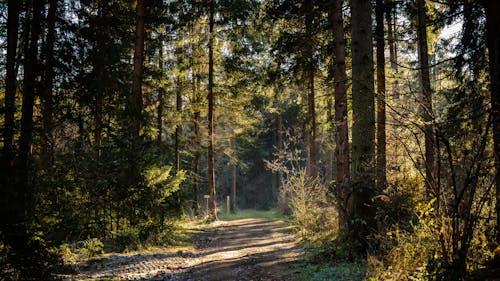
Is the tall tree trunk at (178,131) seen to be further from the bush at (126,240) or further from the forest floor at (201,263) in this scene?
the bush at (126,240)

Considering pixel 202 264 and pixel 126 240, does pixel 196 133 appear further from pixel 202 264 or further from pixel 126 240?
pixel 202 264

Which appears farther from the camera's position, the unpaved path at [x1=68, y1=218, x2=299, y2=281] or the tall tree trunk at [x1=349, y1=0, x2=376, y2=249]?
the tall tree trunk at [x1=349, y1=0, x2=376, y2=249]

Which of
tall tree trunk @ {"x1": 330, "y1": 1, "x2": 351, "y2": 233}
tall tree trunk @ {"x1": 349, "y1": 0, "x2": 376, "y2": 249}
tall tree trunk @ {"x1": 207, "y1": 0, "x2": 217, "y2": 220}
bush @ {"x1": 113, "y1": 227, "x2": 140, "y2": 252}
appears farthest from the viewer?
tall tree trunk @ {"x1": 207, "y1": 0, "x2": 217, "y2": 220}

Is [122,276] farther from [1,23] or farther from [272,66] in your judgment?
[272,66]

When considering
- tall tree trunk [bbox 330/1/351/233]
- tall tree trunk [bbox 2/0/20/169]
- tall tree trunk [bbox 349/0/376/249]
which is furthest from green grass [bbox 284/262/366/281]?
tall tree trunk [bbox 2/0/20/169]

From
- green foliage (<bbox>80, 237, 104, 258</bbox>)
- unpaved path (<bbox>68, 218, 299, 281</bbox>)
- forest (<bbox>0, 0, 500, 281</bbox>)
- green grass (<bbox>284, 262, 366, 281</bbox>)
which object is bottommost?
unpaved path (<bbox>68, 218, 299, 281</bbox>)

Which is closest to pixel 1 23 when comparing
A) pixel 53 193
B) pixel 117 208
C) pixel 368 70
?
pixel 53 193

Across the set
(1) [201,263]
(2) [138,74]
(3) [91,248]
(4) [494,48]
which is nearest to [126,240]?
(3) [91,248]

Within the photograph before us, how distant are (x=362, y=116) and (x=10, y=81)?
28.2 ft

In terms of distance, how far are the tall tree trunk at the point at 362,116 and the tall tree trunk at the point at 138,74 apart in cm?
641

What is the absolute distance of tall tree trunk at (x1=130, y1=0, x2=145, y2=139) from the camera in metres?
10.7

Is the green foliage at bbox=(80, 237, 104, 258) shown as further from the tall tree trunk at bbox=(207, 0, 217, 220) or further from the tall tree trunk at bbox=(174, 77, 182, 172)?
the tall tree trunk at bbox=(207, 0, 217, 220)

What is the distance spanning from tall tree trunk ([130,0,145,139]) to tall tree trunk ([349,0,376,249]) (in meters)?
6.41

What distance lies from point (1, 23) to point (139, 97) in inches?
161
